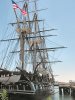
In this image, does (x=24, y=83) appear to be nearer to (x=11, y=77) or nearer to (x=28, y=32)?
(x=11, y=77)

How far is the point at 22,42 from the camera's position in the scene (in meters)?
56.9

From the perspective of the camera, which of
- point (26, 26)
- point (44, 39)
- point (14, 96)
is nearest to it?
point (14, 96)

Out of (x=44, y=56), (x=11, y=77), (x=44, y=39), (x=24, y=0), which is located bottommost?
(x=11, y=77)

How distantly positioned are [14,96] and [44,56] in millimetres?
39137

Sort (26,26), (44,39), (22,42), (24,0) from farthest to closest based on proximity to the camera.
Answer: (44,39) → (24,0) → (26,26) → (22,42)

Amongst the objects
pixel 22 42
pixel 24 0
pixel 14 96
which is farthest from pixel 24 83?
pixel 24 0

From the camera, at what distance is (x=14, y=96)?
41.7 m

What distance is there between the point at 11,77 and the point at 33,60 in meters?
18.3

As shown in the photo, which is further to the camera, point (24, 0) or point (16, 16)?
point (24, 0)

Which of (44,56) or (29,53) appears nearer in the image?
(29,53)

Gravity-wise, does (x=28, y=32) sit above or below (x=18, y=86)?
above

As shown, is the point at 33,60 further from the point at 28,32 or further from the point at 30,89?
the point at 30,89

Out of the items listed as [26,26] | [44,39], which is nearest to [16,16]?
[26,26]

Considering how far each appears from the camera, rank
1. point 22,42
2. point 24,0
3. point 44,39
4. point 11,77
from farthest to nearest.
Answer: point 44,39
point 24,0
point 22,42
point 11,77
